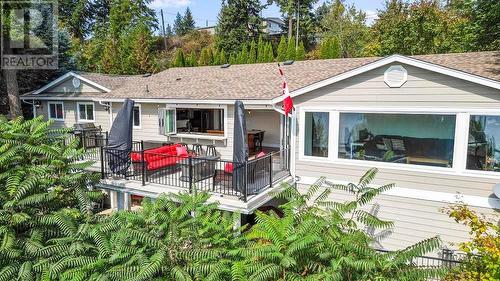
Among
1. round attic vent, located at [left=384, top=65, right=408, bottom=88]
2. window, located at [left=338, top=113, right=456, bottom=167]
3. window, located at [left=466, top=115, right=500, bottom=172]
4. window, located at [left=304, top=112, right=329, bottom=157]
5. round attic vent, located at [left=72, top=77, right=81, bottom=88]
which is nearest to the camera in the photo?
window, located at [left=466, top=115, right=500, bottom=172]

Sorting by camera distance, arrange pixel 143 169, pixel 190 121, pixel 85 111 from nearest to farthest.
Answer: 1. pixel 143 169
2. pixel 190 121
3. pixel 85 111

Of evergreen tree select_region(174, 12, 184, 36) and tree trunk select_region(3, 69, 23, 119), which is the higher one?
evergreen tree select_region(174, 12, 184, 36)

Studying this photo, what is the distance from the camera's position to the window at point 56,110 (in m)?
17.7

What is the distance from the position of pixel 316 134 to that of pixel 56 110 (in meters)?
15.6

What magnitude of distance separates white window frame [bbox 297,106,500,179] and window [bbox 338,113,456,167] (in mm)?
102

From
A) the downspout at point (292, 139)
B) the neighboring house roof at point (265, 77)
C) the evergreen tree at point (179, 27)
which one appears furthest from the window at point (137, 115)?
the evergreen tree at point (179, 27)

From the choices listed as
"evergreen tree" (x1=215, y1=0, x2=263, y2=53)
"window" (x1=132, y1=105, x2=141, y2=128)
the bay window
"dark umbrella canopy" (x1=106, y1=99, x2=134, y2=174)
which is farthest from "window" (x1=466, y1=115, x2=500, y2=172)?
"evergreen tree" (x1=215, y1=0, x2=263, y2=53)

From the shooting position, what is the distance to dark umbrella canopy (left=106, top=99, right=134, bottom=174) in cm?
1032

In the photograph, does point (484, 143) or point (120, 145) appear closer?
point (484, 143)

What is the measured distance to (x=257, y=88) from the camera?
12.4 m

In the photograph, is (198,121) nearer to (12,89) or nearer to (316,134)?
(316,134)

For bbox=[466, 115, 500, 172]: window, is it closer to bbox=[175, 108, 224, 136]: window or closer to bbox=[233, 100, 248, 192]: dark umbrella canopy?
bbox=[233, 100, 248, 192]: dark umbrella canopy

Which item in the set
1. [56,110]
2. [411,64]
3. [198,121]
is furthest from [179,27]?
[411,64]

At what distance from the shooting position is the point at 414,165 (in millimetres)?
8336
